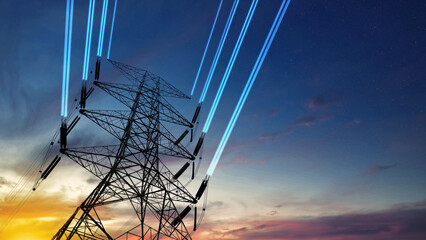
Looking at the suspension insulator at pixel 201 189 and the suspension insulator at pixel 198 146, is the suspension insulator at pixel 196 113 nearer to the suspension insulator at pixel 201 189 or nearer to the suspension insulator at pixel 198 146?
the suspension insulator at pixel 198 146

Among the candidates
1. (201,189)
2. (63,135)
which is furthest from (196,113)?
(63,135)

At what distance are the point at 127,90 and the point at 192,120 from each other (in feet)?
23.5

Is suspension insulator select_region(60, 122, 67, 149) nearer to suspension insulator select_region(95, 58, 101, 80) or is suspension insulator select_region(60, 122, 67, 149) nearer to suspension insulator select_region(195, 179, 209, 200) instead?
suspension insulator select_region(95, 58, 101, 80)

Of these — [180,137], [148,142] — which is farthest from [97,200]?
[180,137]

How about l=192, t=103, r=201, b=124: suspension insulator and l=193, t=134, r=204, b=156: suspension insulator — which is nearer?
l=193, t=134, r=204, b=156: suspension insulator

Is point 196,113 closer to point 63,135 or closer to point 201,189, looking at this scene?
point 201,189

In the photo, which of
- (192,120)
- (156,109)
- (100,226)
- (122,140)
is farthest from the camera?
(192,120)

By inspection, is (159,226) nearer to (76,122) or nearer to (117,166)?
(117,166)

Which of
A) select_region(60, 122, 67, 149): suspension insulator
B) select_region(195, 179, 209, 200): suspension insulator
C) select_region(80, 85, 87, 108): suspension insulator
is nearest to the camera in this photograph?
select_region(60, 122, 67, 149): suspension insulator

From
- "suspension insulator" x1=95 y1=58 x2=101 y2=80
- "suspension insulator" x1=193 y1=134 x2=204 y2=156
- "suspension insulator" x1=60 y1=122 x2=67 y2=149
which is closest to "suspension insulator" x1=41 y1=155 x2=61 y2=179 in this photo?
"suspension insulator" x1=60 y1=122 x2=67 y2=149

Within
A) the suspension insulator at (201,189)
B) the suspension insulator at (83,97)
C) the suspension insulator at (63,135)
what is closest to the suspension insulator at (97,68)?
the suspension insulator at (83,97)

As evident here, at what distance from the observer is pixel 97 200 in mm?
16641

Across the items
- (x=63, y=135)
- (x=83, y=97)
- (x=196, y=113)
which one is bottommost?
(x=63, y=135)

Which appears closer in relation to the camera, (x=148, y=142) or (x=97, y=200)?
(x=97, y=200)
